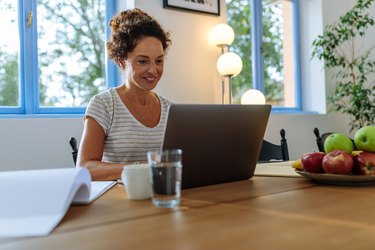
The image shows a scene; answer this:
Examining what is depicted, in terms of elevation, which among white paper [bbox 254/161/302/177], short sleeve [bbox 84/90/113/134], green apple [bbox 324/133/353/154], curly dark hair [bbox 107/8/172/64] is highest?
curly dark hair [bbox 107/8/172/64]

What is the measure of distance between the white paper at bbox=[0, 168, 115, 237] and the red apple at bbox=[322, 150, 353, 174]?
0.56 m

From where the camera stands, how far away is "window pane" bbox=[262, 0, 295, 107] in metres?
4.07

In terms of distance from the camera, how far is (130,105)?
1706 mm

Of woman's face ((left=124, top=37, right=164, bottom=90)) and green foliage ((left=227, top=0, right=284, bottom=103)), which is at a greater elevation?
green foliage ((left=227, top=0, right=284, bottom=103))

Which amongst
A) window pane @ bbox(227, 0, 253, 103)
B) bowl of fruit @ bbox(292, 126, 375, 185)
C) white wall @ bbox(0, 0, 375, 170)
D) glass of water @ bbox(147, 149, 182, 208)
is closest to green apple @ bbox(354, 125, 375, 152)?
bowl of fruit @ bbox(292, 126, 375, 185)

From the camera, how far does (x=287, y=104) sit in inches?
166

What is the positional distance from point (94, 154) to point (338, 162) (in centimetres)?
83

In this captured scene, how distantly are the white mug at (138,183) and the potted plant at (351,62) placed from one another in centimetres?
313

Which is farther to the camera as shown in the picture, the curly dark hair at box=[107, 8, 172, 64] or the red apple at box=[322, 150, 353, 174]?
the curly dark hair at box=[107, 8, 172, 64]

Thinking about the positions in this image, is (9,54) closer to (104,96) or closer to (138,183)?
(104,96)

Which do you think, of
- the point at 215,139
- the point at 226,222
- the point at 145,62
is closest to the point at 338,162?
the point at 215,139

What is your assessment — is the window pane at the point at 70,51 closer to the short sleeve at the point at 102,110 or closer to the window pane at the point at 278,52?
the short sleeve at the point at 102,110

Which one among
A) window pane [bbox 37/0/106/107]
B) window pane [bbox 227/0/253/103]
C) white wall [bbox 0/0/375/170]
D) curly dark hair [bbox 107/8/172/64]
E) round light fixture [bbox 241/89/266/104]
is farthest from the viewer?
window pane [bbox 227/0/253/103]

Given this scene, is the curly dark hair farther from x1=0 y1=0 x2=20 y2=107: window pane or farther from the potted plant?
the potted plant
